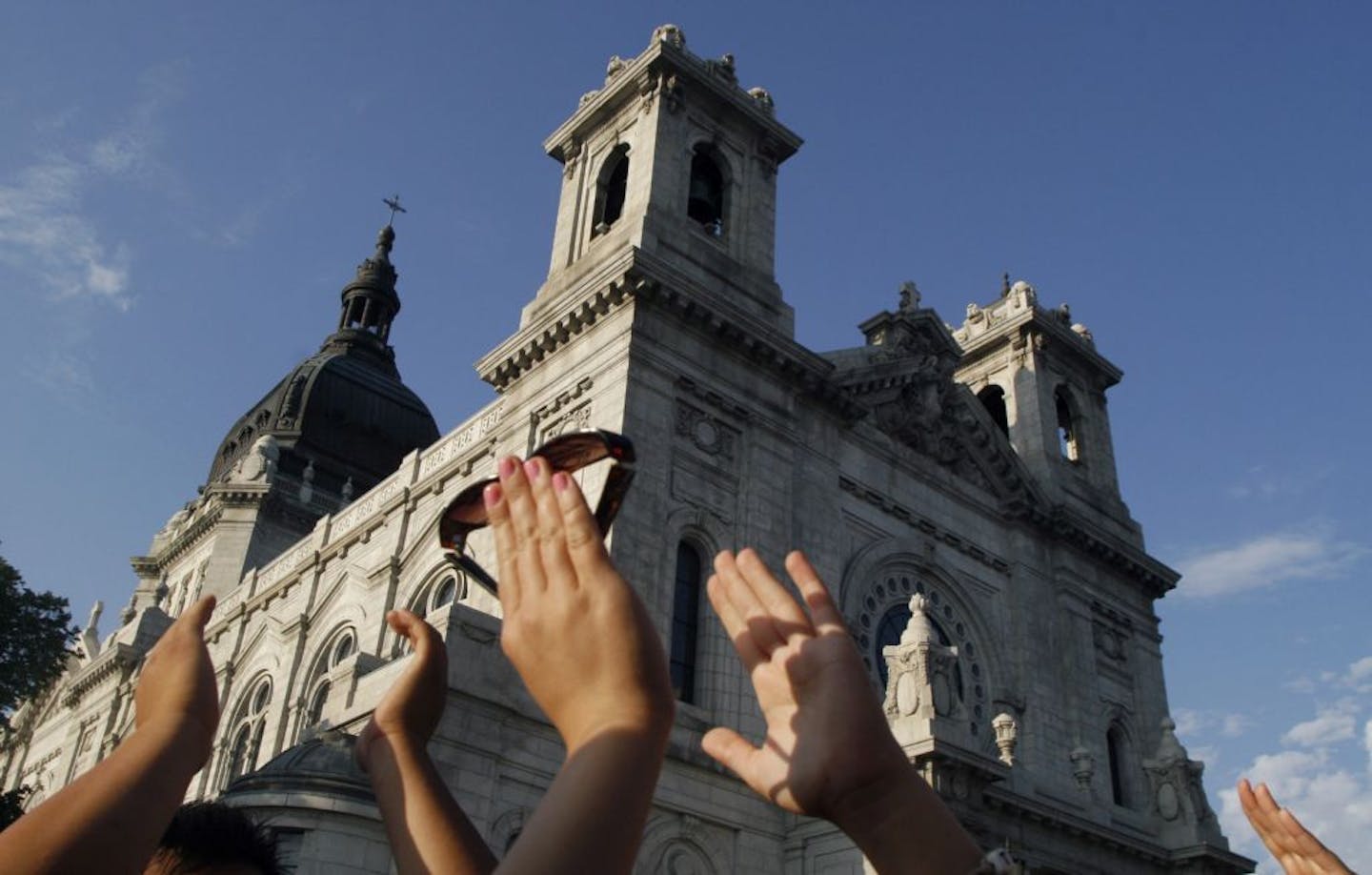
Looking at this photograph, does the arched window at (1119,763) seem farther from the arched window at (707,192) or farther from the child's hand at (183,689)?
the child's hand at (183,689)

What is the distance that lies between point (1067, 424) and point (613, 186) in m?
15.4

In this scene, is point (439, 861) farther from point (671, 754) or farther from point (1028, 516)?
point (1028, 516)

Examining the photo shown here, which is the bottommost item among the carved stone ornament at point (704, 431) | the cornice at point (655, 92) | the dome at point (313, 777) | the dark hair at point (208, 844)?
the dark hair at point (208, 844)

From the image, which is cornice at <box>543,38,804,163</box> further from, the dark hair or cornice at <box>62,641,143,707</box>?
the dark hair

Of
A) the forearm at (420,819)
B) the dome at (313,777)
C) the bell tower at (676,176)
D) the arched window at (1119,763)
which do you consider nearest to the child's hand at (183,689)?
the forearm at (420,819)

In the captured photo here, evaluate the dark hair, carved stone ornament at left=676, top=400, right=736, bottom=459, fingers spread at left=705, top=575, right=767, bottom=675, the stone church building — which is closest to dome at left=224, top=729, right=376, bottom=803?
the stone church building

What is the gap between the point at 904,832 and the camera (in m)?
2.55

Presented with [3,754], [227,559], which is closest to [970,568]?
[227,559]

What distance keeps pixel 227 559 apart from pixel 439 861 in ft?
148

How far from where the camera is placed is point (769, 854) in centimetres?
1908

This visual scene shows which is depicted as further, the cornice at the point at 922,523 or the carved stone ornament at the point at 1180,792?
the cornice at the point at 922,523

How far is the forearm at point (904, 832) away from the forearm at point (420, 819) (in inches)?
34.6

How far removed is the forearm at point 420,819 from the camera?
282 cm

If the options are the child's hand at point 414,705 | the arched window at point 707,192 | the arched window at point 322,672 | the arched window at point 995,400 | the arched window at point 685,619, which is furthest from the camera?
the arched window at point 995,400
